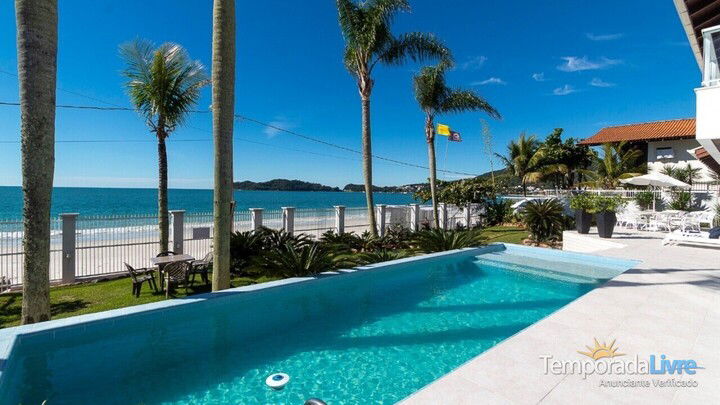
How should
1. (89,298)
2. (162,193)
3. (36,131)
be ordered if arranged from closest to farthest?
(36,131) < (89,298) < (162,193)

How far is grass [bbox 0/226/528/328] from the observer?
584 centimetres

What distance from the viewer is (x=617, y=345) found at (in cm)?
391

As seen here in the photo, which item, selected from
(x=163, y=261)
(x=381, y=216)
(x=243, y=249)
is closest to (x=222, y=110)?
(x=163, y=261)

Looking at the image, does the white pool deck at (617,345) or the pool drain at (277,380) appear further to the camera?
the pool drain at (277,380)

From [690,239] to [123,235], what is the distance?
16940 mm

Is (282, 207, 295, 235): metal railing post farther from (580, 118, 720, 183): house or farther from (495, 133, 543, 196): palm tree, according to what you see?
(580, 118, 720, 183): house

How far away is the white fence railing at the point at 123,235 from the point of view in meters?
8.05

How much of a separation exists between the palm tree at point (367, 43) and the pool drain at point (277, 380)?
847 cm

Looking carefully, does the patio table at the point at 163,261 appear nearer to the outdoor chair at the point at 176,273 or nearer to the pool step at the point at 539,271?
the outdoor chair at the point at 176,273

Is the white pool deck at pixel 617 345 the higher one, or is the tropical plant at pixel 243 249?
the tropical plant at pixel 243 249

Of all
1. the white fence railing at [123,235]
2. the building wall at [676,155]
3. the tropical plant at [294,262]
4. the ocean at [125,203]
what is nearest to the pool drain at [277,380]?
the tropical plant at [294,262]

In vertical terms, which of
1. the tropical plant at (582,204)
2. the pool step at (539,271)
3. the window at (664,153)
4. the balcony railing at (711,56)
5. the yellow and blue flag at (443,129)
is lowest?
the pool step at (539,271)

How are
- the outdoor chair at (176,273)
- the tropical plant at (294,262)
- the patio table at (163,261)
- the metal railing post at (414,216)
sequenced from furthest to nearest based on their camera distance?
the metal railing post at (414,216), the tropical plant at (294,262), the patio table at (163,261), the outdoor chair at (176,273)

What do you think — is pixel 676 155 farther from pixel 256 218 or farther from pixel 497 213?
pixel 256 218
